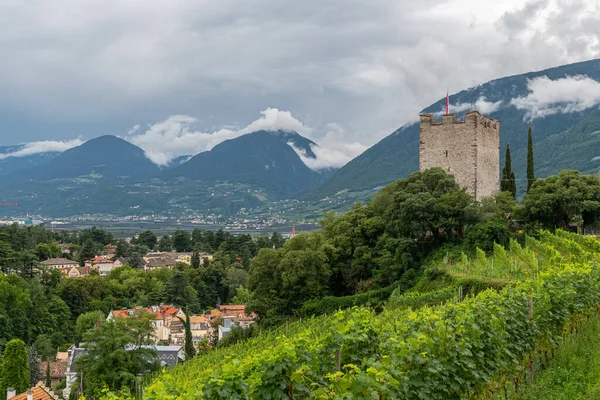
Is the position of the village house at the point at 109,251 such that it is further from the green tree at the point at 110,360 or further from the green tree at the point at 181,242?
the green tree at the point at 110,360

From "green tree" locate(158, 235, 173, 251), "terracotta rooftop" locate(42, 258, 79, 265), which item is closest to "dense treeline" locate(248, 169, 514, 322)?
"terracotta rooftop" locate(42, 258, 79, 265)

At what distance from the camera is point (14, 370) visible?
34719 mm

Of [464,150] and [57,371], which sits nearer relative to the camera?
[464,150]

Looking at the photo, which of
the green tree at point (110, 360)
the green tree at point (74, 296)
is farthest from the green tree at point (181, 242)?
the green tree at point (110, 360)

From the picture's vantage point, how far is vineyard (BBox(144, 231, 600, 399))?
598 cm

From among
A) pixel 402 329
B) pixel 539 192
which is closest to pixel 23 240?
pixel 539 192

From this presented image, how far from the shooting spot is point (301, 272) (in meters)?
27.9

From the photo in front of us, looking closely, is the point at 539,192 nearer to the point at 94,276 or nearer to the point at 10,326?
the point at 10,326

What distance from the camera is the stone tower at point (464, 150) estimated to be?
29094mm

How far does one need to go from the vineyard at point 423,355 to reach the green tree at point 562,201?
560 inches

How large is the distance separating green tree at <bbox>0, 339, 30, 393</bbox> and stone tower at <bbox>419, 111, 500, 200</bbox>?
24.7 metres

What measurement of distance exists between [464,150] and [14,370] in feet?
89.5

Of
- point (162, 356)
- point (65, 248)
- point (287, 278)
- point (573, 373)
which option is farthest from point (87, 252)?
point (573, 373)

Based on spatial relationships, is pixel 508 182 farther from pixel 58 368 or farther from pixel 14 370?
pixel 58 368
